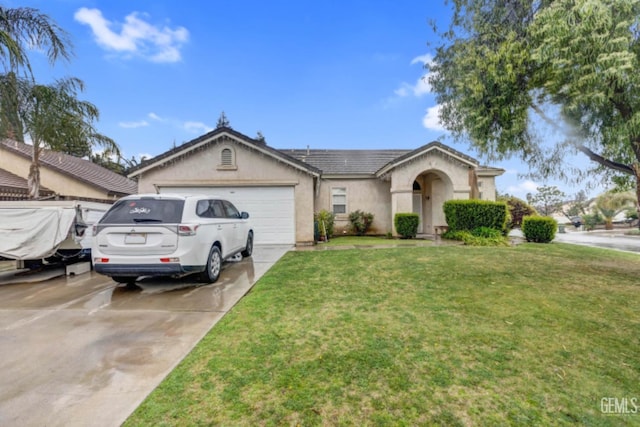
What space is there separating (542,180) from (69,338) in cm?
987

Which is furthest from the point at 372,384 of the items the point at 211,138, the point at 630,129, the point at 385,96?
the point at 385,96

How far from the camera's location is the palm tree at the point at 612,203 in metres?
28.6

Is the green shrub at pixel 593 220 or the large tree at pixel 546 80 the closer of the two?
the large tree at pixel 546 80

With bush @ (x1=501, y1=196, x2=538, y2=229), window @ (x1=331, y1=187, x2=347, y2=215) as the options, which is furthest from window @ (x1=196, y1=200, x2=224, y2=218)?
bush @ (x1=501, y1=196, x2=538, y2=229)

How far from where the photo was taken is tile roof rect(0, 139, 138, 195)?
15711mm

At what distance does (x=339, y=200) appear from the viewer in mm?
16609

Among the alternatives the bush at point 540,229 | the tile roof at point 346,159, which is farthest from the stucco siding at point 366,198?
the bush at point 540,229

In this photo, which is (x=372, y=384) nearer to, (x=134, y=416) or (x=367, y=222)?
(x=134, y=416)

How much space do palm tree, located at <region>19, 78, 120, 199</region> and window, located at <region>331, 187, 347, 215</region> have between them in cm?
1112

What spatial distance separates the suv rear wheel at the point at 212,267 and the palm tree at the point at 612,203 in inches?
1466

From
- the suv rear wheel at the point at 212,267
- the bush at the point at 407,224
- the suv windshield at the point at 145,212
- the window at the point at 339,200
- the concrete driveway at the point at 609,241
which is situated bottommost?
the concrete driveway at the point at 609,241

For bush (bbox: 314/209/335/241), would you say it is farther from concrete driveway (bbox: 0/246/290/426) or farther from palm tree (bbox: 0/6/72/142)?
palm tree (bbox: 0/6/72/142)

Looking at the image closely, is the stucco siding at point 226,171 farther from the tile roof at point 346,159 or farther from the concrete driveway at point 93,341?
the concrete driveway at point 93,341

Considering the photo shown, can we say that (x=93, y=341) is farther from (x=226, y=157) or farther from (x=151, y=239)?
(x=226, y=157)
